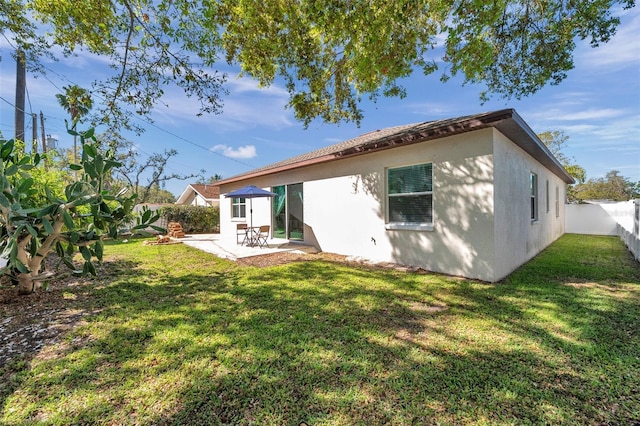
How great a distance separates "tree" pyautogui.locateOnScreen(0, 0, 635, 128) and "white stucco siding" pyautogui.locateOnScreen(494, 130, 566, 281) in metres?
1.91

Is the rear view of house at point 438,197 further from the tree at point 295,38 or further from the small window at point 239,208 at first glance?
the small window at point 239,208

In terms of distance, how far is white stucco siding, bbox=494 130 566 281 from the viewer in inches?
214

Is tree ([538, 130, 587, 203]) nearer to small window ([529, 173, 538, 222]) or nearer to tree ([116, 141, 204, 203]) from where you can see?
small window ([529, 173, 538, 222])

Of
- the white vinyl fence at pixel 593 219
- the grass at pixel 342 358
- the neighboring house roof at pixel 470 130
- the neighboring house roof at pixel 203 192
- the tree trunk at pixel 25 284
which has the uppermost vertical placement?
the neighboring house roof at pixel 203 192

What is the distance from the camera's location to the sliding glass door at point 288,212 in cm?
998

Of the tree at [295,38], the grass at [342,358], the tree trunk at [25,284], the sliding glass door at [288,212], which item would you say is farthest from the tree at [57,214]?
the sliding glass door at [288,212]

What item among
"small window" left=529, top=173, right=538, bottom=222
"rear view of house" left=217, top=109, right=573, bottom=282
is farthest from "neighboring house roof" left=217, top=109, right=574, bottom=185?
"small window" left=529, top=173, right=538, bottom=222

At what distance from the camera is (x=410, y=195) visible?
6.62 m

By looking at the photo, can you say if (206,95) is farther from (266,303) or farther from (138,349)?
(138,349)

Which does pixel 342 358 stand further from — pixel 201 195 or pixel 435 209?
pixel 201 195

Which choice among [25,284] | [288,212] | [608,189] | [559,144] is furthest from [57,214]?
[608,189]

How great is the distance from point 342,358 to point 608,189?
147 ft

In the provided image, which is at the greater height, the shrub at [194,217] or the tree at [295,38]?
the tree at [295,38]

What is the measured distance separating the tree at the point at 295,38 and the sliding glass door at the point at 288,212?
3665mm
